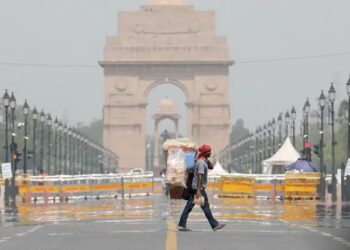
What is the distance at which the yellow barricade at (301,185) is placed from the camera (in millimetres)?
53969

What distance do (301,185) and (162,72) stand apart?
106 metres

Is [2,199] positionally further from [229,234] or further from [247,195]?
[229,234]

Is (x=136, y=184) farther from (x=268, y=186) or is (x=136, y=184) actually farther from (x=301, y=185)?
(x=301, y=185)

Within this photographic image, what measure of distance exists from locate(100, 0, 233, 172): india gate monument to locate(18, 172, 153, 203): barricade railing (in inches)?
3518

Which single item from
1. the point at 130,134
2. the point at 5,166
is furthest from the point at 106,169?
the point at 5,166

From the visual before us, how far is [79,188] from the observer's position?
58.7 m

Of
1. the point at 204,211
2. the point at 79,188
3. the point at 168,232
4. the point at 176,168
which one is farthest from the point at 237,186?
the point at 168,232

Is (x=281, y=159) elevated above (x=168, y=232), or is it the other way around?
(x=281, y=159)

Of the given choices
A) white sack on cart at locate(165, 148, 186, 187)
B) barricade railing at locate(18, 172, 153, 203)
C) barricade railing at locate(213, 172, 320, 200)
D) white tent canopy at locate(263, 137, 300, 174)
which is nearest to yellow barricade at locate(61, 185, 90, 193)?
barricade railing at locate(18, 172, 153, 203)

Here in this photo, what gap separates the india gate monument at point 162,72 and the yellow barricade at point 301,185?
104 meters

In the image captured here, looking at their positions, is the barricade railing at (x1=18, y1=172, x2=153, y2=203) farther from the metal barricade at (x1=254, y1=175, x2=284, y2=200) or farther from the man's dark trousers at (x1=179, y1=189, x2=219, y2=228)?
the man's dark trousers at (x1=179, y1=189, x2=219, y2=228)

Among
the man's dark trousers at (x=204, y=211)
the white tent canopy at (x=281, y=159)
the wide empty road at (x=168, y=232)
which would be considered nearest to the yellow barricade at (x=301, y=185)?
the white tent canopy at (x=281, y=159)

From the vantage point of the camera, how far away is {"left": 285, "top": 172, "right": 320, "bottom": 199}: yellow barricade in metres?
54.0

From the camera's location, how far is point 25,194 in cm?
5500
